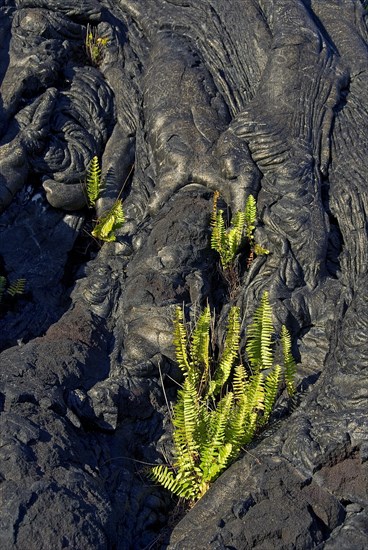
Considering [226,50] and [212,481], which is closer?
[212,481]

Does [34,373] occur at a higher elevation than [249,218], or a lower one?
higher

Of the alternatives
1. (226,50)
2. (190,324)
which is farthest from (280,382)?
(226,50)

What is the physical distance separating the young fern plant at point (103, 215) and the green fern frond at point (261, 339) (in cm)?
143

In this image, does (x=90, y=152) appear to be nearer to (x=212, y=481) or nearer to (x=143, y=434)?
(x=143, y=434)

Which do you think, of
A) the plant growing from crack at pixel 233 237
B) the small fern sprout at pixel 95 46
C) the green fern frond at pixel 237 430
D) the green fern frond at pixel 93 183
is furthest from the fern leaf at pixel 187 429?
the small fern sprout at pixel 95 46

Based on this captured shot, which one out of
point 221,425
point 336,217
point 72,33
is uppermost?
point 72,33

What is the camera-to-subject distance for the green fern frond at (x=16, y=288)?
637cm

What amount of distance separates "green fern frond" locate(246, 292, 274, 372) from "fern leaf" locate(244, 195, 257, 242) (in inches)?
34.2

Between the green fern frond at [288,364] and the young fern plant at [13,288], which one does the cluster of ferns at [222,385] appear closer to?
the green fern frond at [288,364]

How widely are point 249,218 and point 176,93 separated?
4.78 feet

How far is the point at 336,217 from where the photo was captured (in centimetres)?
692

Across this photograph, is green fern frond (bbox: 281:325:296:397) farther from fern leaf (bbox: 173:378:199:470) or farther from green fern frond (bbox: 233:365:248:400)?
fern leaf (bbox: 173:378:199:470)

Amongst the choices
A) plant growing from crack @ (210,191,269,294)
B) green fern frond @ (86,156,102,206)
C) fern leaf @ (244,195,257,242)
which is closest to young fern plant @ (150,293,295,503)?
plant growing from crack @ (210,191,269,294)

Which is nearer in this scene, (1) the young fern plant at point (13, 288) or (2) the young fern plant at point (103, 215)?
(1) the young fern plant at point (13, 288)
